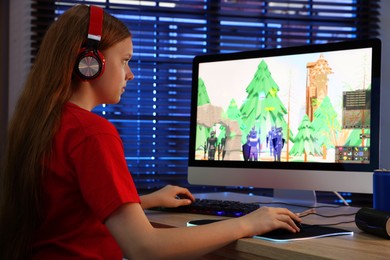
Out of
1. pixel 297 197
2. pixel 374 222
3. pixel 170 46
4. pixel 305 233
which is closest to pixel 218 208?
pixel 305 233

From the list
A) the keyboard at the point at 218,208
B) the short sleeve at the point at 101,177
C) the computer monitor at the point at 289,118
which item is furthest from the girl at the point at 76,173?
the computer monitor at the point at 289,118

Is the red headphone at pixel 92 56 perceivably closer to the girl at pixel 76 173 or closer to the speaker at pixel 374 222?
the girl at pixel 76 173

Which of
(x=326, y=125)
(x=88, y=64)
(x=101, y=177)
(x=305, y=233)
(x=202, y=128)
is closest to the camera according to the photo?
(x=101, y=177)

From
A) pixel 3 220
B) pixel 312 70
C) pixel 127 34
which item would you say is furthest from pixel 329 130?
pixel 3 220

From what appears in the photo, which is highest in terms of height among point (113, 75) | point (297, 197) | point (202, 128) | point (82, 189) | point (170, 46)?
point (170, 46)

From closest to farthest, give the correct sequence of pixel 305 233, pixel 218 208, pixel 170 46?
pixel 305 233, pixel 218 208, pixel 170 46

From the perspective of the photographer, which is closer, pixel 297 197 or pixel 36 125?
pixel 36 125

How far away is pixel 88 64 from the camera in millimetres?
1110

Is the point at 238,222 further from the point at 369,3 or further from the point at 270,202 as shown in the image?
the point at 369,3

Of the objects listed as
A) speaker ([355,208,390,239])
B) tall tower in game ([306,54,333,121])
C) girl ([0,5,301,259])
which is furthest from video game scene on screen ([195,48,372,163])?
girl ([0,5,301,259])

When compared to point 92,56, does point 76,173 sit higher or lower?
lower

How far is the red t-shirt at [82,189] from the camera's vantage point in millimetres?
1000

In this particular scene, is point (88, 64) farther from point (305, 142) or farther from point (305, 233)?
point (305, 142)

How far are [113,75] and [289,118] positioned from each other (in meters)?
0.76
